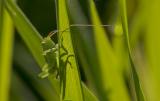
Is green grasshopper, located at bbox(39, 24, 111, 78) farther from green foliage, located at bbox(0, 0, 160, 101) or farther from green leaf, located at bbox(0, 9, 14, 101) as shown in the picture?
green leaf, located at bbox(0, 9, 14, 101)

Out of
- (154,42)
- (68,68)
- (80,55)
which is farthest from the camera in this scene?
(154,42)

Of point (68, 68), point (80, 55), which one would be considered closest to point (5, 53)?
point (80, 55)

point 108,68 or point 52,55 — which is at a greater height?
point 52,55

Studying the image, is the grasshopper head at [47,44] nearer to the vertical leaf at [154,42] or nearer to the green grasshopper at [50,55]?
the green grasshopper at [50,55]

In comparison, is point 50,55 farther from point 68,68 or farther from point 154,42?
point 154,42

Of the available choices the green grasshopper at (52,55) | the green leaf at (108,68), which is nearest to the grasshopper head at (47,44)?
the green grasshopper at (52,55)

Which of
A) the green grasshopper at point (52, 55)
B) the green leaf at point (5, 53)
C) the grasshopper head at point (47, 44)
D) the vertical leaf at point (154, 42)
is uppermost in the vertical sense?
the grasshopper head at point (47, 44)

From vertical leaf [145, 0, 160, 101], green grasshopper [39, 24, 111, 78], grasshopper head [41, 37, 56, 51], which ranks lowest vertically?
vertical leaf [145, 0, 160, 101]

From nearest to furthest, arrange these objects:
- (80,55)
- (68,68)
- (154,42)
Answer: (68,68)
(80,55)
(154,42)

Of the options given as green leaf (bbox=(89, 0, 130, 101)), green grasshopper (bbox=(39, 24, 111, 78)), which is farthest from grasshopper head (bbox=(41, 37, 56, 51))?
green leaf (bbox=(89, 0, 130, 101))

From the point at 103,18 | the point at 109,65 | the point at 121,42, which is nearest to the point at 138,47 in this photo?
the point at 103,18

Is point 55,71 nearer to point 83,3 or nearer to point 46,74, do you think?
point 46,74

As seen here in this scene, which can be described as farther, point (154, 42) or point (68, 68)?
point (154, 42)
